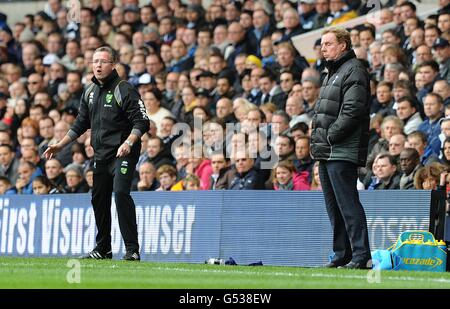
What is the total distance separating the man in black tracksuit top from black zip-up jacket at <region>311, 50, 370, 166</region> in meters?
2.29

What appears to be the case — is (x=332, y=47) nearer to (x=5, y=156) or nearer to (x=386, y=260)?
(x=386, y=260)

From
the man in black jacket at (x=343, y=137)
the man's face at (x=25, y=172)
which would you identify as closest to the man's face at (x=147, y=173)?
the man's face at (x=25, y=172)

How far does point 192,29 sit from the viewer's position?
23.7 m

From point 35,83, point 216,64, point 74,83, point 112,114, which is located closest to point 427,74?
point 216,64

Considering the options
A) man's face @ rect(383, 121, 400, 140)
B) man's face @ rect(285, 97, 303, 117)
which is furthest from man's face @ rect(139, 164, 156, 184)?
man's face @ rect(383, 121, 400, 140)

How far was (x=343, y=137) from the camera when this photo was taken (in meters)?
12.2

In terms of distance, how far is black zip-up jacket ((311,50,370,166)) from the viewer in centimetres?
1214

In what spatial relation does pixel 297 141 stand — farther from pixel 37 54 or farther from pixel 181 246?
pixel 37 54

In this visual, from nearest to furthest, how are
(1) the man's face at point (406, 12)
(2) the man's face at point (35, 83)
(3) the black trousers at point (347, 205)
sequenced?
1. (3) the black trousers at point (347, 205)
2. (1) the man's face at point (406, 12)
3. (2) the man's face at point (35, 83)

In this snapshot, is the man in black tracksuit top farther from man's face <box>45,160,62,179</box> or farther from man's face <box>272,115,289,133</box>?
man's face <box>45,160,62,179</box>

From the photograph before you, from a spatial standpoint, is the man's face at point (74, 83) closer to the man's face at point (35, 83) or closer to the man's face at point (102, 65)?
the man's face at point (35, 83)

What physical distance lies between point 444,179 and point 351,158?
247cm

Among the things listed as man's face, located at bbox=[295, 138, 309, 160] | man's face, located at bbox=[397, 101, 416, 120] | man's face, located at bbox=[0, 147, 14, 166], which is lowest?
man's face, located at bbox=[0, 147, 14, 166]

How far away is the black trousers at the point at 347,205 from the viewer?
12.1 metres
